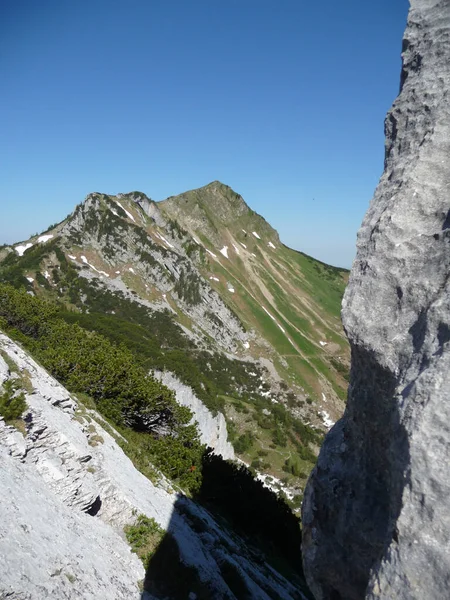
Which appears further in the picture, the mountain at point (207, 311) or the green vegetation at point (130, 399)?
the mountain at point (207, 311)

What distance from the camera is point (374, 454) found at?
28.1 ft

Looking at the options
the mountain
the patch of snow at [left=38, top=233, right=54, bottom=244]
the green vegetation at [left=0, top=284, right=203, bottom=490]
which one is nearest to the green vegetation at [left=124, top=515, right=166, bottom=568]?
the green vegetation at [left=0, top=284, right=203, bottom=490]

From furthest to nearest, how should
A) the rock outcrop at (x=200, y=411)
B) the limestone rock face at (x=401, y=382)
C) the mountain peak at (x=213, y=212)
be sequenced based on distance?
1. the mountain peak at (x=213, y=212)
2. the rock outcrop at (x=200, y=411)
3. the limestone rock face at (x=401, y=382)

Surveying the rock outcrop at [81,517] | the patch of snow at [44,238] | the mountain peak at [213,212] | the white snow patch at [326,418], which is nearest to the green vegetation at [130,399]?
the rock outcrop at [81,517]

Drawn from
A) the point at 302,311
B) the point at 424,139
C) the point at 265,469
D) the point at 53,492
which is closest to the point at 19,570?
the point at 53,492

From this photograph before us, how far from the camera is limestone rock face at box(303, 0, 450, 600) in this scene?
5.33m

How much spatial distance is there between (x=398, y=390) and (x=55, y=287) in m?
90.0

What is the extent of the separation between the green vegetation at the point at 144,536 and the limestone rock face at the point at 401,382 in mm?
7907

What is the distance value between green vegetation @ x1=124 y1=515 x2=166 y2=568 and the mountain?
2797 centimetres

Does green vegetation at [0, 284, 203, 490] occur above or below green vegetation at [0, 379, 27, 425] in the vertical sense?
below

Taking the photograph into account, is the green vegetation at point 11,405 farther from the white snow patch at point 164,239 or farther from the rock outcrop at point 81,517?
the white snow patch at point 164,239

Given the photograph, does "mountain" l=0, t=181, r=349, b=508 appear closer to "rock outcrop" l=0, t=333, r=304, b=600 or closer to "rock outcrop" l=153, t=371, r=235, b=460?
"rock outcrop" l=153, t=371, r=235, b=460

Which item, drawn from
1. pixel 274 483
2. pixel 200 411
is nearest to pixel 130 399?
pixel 200 411

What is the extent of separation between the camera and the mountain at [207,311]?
57.0 m
